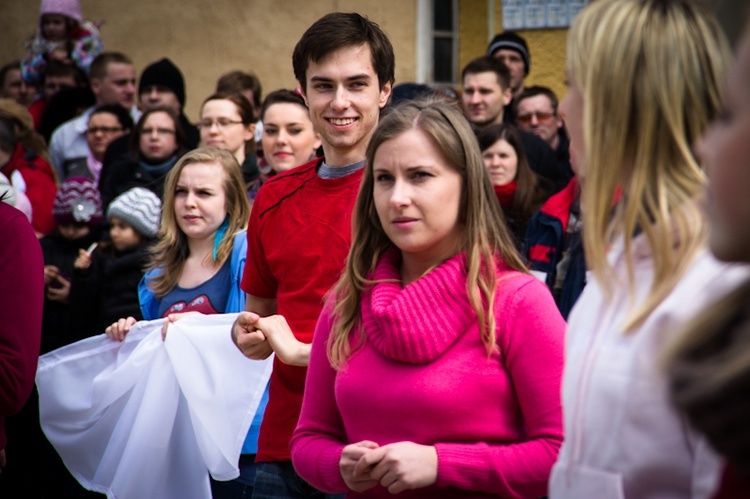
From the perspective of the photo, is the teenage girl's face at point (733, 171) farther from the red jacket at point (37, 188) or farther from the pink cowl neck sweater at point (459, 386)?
the red jacket at point (37, 188)

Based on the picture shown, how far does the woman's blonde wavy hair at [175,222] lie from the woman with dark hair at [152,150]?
173 centimetres

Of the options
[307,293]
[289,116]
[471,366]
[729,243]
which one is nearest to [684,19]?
[729,243]

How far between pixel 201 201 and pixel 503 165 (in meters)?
2.10

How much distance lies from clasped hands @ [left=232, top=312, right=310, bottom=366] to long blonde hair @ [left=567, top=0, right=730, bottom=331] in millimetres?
1612

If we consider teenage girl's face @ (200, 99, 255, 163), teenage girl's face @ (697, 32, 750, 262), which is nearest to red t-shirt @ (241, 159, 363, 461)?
teenage girl's face @ (697, 32, 750, 262)

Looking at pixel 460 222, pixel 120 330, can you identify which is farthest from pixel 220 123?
pixel 460 222

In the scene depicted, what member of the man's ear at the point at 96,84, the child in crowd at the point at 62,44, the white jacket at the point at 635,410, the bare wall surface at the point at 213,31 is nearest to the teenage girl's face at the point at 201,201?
the white jacket at the point at 635,410

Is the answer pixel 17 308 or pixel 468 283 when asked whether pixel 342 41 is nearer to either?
pixel 468 283

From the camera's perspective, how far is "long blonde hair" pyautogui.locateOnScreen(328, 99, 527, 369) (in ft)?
9.26

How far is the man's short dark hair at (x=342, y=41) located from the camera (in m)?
3.63

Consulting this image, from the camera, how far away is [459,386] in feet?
8.59

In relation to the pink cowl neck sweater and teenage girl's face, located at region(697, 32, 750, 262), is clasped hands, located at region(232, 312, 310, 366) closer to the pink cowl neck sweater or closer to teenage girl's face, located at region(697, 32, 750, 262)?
the pink cowl neck sweater

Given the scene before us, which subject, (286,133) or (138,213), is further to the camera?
(138,213)

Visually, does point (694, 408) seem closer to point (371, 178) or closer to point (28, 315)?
point (371, 178)
